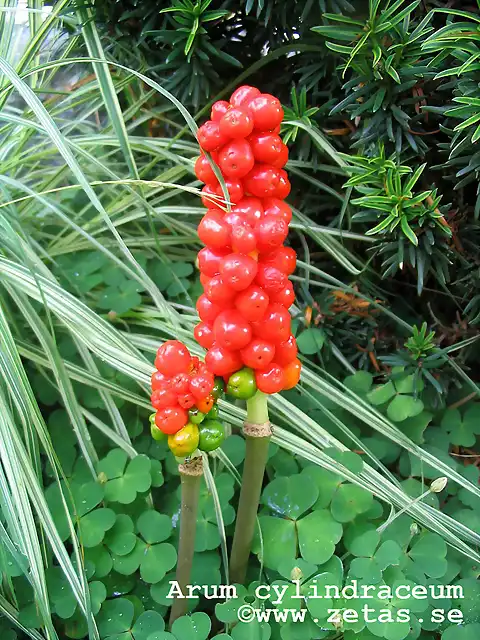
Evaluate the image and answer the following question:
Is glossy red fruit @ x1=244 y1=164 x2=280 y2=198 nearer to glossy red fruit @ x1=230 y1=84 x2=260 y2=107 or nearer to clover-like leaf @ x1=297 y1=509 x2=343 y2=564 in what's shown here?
glossy red fruit @ x1=230 y1=84 x2=260 y2=107

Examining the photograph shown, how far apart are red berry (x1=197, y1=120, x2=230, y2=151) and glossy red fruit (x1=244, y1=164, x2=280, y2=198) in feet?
0.14

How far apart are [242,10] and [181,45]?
0.13m

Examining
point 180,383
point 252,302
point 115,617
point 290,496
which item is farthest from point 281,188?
point 115,617

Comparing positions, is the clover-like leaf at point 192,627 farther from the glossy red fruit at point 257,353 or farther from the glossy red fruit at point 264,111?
the glossy red fruit at point 264,111

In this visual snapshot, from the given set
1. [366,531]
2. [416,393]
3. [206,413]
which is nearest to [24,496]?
[206,413]

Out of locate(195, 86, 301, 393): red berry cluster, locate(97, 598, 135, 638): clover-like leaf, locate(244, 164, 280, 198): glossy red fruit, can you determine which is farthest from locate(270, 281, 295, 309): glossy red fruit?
locate(97, 598, 135, 638): clover-like leaf

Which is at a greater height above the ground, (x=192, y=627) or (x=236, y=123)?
(x=236, y=123)

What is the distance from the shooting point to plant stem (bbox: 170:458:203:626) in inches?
25.3

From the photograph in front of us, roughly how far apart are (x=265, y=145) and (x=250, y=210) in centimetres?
6

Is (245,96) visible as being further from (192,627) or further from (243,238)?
(192,627)

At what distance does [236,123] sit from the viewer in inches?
21.1

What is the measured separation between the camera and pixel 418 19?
0.82 m

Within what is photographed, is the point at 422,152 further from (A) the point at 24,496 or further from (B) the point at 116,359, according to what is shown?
(A) the point at 24,496

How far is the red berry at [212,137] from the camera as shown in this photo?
56 cm
